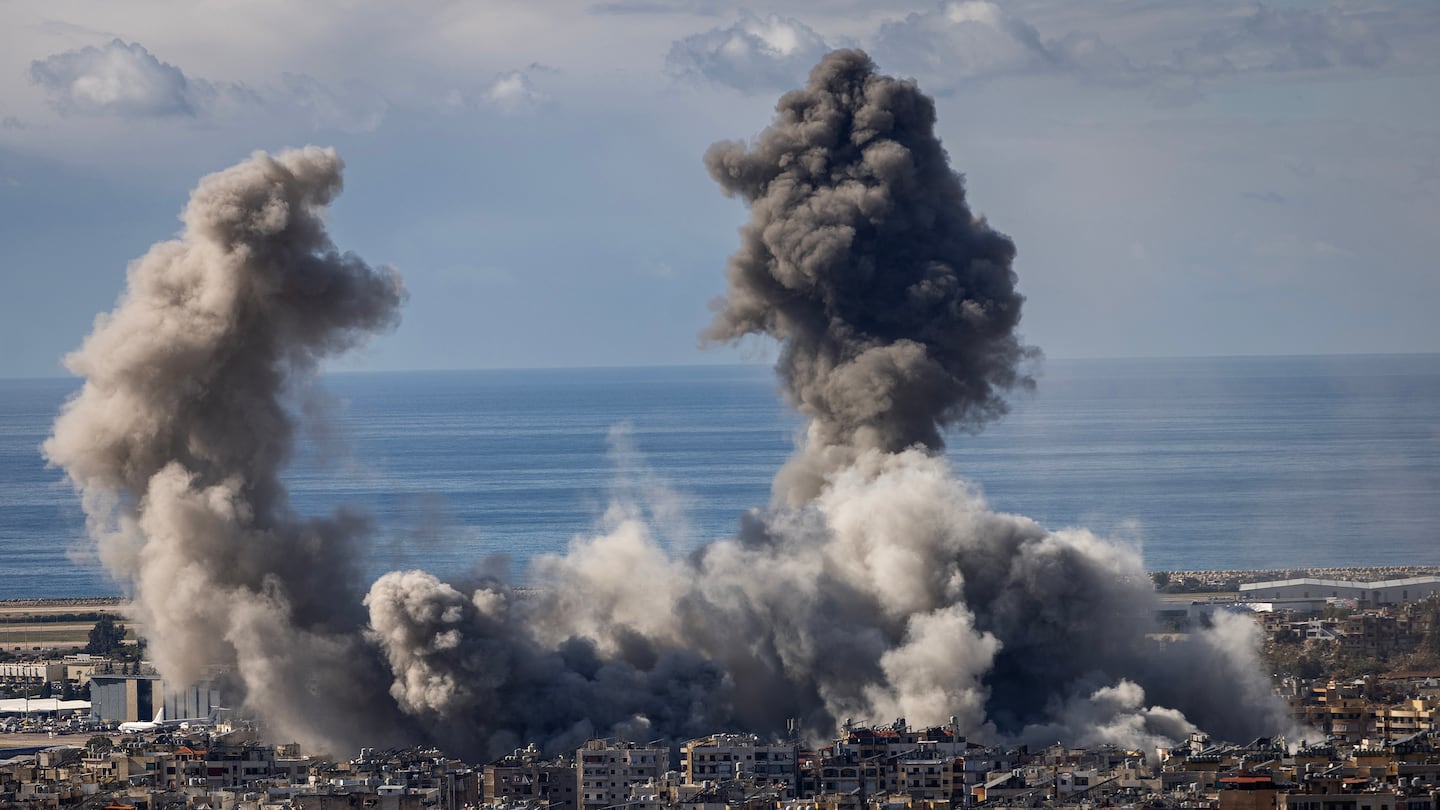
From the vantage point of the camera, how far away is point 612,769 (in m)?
59.0

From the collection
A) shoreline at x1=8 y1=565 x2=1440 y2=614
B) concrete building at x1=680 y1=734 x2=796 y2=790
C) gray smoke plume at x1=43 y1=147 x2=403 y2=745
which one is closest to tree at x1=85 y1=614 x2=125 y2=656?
shoreline at x1=8 y1=565 x2=1440 y2=614

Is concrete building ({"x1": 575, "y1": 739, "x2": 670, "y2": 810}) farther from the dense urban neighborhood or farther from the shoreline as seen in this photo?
the shoreline

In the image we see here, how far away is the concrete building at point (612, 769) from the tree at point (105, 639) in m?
42.0

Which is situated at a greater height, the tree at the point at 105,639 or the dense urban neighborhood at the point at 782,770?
the tree at the point at 105,639

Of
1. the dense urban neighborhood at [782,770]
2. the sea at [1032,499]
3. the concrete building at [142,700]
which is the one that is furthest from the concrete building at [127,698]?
the sea at [1032,499]

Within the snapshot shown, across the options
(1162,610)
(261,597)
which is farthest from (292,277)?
(1162,610)

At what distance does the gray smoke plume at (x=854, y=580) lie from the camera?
63.4m

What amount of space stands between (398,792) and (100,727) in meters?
26.2

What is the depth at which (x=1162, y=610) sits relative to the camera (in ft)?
297

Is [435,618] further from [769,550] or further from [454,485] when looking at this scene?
[454,485]

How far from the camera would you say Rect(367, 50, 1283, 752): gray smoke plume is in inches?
2495

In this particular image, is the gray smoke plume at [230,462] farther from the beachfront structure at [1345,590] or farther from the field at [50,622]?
the beachfront structure at [1345,590]

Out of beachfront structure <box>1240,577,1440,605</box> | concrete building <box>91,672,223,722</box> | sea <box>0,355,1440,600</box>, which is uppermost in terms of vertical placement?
sea <box>0,355,1440,600</box>

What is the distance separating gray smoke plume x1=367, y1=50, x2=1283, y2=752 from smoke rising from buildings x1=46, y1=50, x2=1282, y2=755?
8 centimetres
